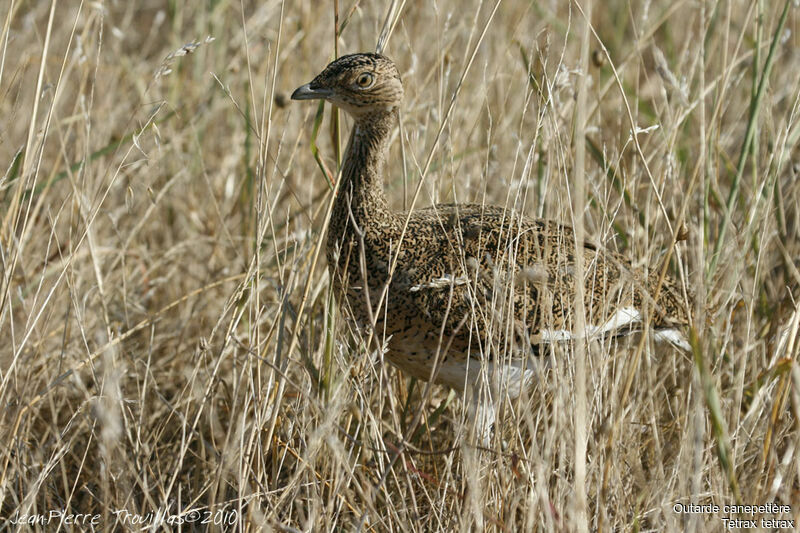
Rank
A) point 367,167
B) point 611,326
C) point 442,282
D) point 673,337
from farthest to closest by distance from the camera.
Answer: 1. point 673,337
2. point 367,167
3. point 611,326
4. point 442,282

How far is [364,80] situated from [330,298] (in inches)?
23.2

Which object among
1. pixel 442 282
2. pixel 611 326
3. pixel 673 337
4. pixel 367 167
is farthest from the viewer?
pixel 673 337

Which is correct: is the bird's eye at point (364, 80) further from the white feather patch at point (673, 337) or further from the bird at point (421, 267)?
the white feather patch at point (673, 337)

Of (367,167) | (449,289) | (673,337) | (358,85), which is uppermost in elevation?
(358,85)

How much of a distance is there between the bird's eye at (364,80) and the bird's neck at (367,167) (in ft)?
0.32

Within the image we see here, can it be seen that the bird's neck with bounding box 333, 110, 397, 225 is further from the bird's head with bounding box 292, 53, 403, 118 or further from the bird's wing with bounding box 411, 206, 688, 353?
the bird's wing with bounding box 411, 206, 688, 353

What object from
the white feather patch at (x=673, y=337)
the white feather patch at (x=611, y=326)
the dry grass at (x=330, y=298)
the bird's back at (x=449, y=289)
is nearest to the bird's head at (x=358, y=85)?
the dry grass at (x=330, y=298)

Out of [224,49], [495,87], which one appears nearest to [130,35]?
[224,49]

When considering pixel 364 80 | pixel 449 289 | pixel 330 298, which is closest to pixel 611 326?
pixel 449 289

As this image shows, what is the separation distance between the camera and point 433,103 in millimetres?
2693

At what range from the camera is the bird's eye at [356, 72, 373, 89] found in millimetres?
2217

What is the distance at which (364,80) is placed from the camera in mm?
2225

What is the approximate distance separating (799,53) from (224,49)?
91.6 inches

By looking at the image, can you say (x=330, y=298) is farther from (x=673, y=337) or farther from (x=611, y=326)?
(x=673, y=337)
